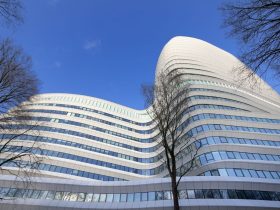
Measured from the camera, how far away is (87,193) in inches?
984

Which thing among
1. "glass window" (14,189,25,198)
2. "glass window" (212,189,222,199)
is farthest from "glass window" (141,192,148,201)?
"glass window" (14,189,25,198)

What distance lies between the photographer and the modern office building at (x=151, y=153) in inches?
941

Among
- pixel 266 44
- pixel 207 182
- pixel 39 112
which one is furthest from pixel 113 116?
pixel 266 44

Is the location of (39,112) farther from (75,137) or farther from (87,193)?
(87,193)

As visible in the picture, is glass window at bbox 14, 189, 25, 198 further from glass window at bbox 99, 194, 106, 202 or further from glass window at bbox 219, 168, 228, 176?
glass window at bbox 219, 168, 228, 176

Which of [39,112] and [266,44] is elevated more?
[39,112]

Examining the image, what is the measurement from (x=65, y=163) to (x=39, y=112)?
1707cm

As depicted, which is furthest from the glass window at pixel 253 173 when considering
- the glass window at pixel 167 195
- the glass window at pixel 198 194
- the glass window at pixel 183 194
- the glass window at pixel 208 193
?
the glass window at pixel 167 195

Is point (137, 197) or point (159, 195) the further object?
point (137, 197)

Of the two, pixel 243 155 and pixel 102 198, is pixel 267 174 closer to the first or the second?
pixel 243 155

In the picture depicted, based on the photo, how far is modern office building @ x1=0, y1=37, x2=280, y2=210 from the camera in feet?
78.4

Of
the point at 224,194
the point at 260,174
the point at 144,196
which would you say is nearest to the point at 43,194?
the point at 144,196

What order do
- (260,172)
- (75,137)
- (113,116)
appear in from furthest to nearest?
(113,116), (75,137), (260,172)

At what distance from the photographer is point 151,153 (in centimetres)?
4756
